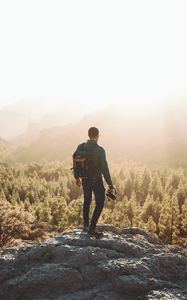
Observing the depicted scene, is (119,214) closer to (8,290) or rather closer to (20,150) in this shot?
(8,290)

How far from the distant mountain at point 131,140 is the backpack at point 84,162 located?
12234cm

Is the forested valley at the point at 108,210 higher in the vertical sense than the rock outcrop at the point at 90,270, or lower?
lower

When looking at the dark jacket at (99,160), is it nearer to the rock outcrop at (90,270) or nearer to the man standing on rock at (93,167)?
the man standing on rock at (93,167)

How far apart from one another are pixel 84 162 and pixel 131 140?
15925 centimetres

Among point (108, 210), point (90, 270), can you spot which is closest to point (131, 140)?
point (108, 210)

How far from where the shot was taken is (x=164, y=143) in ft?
519

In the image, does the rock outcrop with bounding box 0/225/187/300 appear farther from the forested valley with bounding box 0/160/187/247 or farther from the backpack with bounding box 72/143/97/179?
the forested valley with bounding box 0/160/187/247

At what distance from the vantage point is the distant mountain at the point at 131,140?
152 metres

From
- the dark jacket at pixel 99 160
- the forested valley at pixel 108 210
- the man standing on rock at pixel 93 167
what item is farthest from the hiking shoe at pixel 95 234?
the forested valley at pixel 108 210

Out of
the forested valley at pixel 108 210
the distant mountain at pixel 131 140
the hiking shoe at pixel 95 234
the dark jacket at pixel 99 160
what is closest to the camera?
the dark jacket at pixel 99 160

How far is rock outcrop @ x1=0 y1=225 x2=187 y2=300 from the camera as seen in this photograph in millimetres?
8688

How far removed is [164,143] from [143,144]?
23.5 feet

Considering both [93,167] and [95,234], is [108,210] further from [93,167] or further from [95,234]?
[93,167]

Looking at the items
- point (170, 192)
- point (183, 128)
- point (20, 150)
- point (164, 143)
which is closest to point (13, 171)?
point (170, 192)
